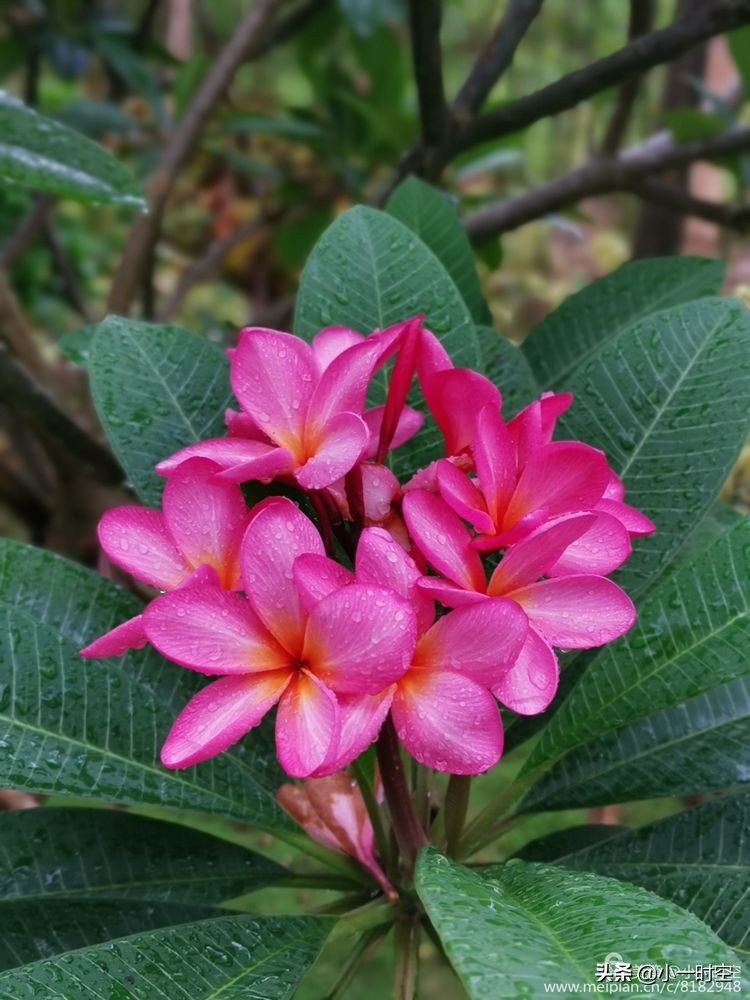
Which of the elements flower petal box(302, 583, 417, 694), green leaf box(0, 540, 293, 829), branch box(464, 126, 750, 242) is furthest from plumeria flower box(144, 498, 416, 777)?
branch box(464, 126, 750, 242)

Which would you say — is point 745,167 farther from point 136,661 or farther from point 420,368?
point 136,661

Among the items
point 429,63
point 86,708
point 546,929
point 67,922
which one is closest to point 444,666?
point 546,929

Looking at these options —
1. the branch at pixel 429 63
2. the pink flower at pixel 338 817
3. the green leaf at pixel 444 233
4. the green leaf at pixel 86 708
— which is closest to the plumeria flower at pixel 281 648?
the green leaf at pixel 86 708

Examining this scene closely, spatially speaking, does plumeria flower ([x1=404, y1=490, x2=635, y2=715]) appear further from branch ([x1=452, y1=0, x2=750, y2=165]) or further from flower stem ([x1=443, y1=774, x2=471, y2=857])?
branch ([x1=452, y1=0, x2=750, y2=165])

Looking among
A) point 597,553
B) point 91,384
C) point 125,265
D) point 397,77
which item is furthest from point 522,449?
point 397,77

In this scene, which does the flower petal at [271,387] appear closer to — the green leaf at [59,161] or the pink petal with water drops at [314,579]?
the pink petal with water drops at [314,579]
